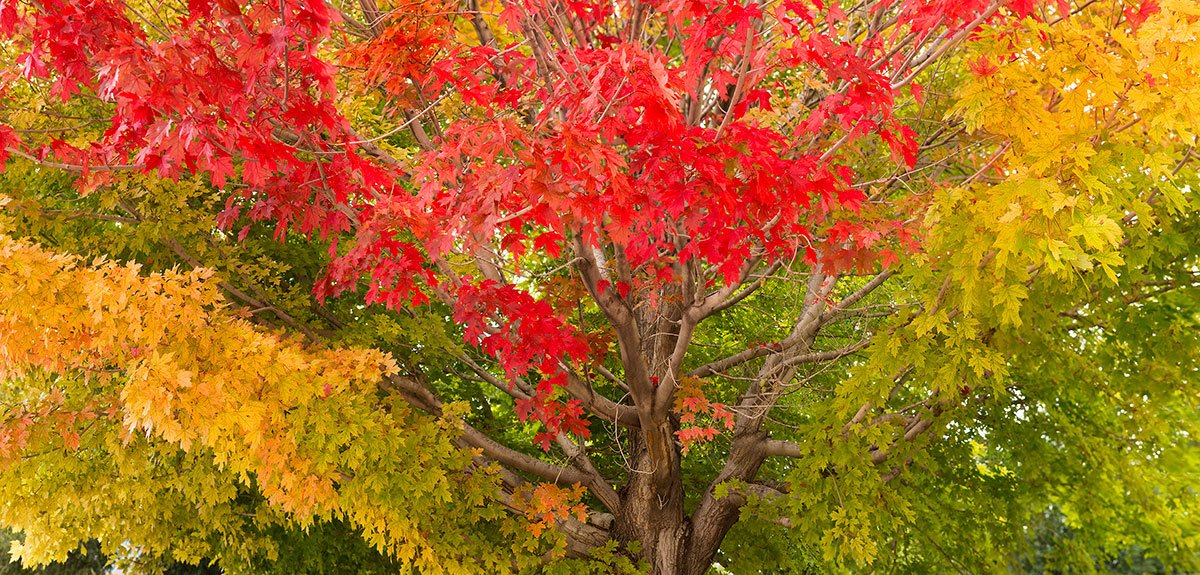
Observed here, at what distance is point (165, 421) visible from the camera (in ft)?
12.3

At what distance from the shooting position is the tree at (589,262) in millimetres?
3141

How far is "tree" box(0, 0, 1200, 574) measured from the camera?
3141mm

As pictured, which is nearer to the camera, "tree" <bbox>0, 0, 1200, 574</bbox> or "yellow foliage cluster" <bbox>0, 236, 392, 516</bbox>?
"tree" <bbox>0, 0, 1200, 574</bbox>

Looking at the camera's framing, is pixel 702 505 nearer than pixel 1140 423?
No

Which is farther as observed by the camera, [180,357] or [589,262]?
[589,262]

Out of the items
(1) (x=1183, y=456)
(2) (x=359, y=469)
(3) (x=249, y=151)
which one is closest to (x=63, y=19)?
(3) (x=249, y=151)

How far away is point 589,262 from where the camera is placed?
414cm

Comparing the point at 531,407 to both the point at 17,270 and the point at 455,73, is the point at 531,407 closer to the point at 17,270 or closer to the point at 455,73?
the point at 455,73

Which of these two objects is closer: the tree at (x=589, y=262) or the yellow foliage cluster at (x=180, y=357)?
the tree at (x=589, y=262)

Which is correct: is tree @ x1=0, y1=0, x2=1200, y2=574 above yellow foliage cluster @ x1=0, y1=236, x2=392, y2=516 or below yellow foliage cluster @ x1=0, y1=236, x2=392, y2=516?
above

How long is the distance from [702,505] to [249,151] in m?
4.70

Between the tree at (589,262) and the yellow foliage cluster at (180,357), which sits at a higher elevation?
the tree at (589,262)

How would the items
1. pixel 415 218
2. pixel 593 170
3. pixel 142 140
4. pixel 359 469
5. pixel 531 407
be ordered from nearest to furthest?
1. pixel 593 170
2. pixel 415 218
3. pixel 142 140
4. pixel 359 469
5. pixel 531 407

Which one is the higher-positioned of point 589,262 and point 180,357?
point 589,262
